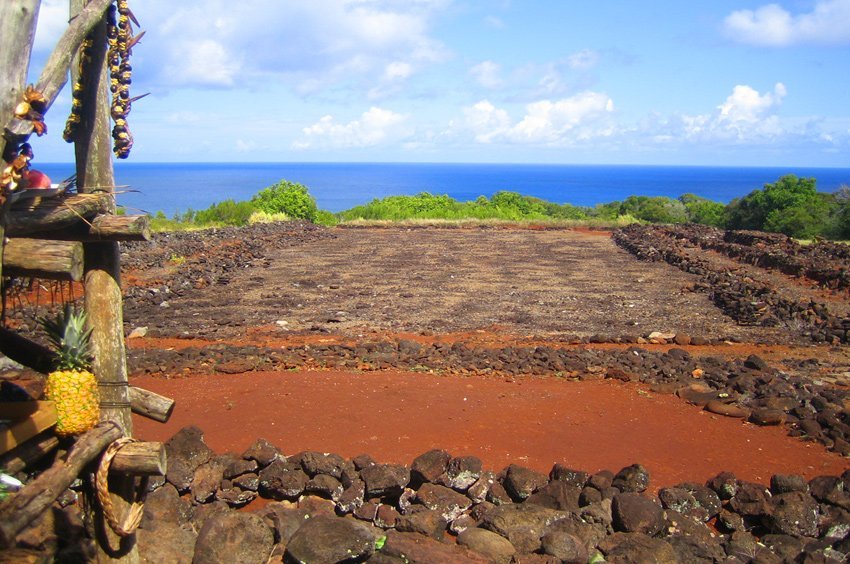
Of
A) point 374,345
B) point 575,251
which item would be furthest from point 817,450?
point 575,251

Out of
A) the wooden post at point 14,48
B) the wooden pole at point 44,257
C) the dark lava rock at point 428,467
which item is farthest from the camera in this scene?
the dark lava rock at point 428,467

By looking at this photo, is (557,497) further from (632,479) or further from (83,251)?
(83,251)

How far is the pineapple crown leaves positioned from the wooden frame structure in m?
0.12

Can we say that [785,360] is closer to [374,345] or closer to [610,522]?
[374,345]

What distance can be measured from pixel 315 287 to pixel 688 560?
11.9 m

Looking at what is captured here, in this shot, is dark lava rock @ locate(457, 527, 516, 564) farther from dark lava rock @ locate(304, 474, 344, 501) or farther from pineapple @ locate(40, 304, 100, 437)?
pineapple @ locate(40, 304, 100, 437)

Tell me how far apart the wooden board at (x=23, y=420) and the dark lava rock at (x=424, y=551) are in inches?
79.6

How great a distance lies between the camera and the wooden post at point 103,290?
3611 mm

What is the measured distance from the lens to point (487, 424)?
7.15 meters

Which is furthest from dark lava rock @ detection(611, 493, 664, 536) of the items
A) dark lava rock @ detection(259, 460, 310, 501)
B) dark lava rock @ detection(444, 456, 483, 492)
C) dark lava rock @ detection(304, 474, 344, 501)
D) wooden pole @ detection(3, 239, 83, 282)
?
wooden pole @ detection(3, 239, 83, 282)

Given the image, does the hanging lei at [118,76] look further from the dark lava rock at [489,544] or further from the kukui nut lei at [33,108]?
the dark lava rock at [489,544]

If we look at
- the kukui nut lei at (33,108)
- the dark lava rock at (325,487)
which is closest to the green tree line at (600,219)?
the dark lava rock at (325,487)

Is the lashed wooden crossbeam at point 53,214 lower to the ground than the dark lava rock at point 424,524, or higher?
higher

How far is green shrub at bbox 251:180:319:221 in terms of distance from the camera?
32.4 m
